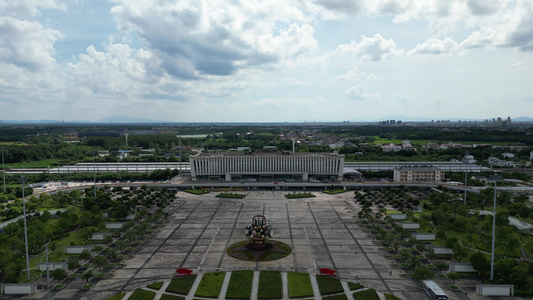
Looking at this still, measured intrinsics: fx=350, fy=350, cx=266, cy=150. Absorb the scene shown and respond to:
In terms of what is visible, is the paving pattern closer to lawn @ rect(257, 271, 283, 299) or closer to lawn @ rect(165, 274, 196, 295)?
lawn @ rect(165, 274, 196, 295)

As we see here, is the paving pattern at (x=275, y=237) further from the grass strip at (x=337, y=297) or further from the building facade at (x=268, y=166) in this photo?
the building facade at (x=268, y=166)

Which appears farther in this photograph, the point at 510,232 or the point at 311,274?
the point at 510,232

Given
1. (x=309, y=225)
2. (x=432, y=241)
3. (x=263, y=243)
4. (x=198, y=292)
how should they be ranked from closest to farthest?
(x=198, y=292) → (x=263, y=243) → (x=432, y=241) → (x=309, y=225)

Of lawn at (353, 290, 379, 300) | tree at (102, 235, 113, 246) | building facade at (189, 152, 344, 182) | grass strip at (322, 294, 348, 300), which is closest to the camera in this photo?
lawn at (353, 290, 379, 300)

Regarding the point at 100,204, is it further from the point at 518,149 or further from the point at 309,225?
the point at 518,149

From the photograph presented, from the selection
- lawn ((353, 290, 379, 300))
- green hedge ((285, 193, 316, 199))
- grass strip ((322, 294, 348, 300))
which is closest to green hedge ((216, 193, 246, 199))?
green hedge ((285, 193, 316, 199))

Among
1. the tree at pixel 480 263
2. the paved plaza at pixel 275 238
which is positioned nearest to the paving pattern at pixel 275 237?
the paved plaza at pixel 275 238

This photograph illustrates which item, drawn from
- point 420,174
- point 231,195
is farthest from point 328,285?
point 420,174

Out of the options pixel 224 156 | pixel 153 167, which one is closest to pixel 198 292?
pixel 224 156
